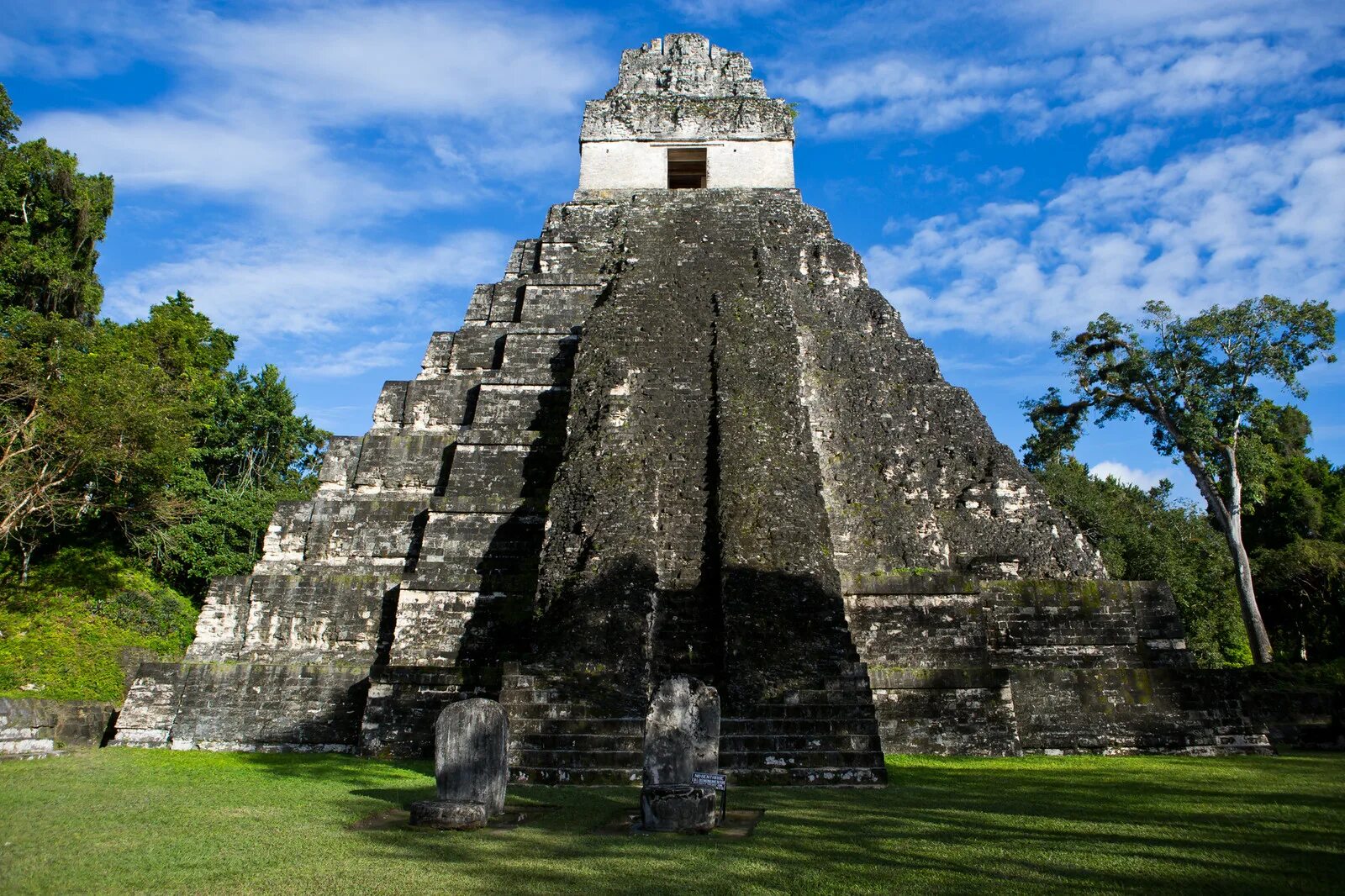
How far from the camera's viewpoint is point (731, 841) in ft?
16.8

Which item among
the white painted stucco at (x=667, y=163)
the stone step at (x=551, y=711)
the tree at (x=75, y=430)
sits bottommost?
the stone step at (x=551, y=711)

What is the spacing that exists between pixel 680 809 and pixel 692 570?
4412 millimetres

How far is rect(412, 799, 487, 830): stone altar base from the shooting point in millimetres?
5562

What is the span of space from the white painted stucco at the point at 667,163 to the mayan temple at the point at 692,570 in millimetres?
3425

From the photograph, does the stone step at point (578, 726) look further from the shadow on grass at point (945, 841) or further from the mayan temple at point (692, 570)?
the shadow on grass at point (945, 841)

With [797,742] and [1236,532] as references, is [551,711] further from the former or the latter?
[1236,532]

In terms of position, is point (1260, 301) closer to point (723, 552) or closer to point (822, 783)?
point (723, 552)

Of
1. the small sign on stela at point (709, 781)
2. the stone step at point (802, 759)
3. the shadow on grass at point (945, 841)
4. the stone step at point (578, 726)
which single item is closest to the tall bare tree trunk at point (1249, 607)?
the shadow on grass at point (945, 841)

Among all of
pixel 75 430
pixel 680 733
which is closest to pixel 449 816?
pixel 680 733

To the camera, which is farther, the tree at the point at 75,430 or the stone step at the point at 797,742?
the tree at the point at 75,430

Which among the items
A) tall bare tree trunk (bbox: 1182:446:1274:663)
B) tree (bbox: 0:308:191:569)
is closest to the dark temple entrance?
tree (bbox: 0:308:191:569)

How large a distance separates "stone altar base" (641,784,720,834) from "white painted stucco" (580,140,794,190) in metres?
14.8

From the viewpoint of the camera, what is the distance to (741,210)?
1655cm

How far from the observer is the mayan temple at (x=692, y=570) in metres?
8.30
